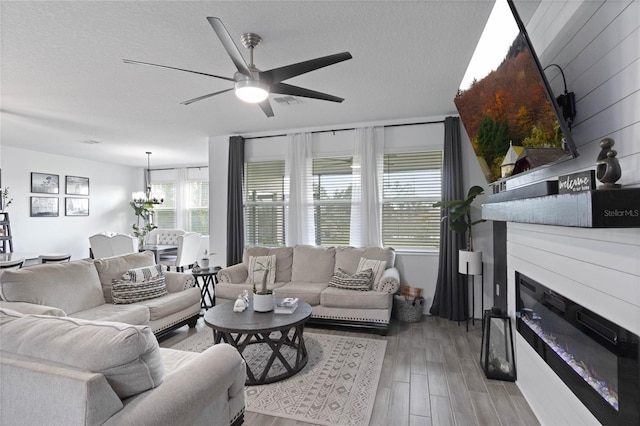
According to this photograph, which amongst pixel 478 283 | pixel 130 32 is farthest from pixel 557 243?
pixel 130 32

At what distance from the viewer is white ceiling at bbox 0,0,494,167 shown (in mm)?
2164

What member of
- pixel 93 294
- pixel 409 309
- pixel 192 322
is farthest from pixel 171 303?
pixel 409 309

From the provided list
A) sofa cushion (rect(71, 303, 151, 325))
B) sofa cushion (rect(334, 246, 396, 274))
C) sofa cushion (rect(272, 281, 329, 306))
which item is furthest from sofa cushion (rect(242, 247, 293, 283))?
sofa cushion (rect(71, 303, 151, 325))

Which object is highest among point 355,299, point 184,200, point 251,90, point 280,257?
point 251,90

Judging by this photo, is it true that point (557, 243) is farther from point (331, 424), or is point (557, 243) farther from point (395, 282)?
point (395, 282)

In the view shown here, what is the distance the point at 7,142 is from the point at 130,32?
555 cm

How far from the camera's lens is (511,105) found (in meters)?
1.91

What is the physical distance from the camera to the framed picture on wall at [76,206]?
286 inches

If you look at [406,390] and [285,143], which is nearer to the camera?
[406,390]

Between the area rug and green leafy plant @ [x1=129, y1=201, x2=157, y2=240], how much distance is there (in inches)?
206

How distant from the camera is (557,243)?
1.82 m

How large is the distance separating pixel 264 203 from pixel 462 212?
9.72ft

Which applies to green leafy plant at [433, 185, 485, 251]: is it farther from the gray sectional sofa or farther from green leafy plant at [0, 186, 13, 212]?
green leafy plant at [0, 186, 13, 212]

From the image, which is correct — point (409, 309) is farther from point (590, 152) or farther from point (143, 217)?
point (143, 217)
